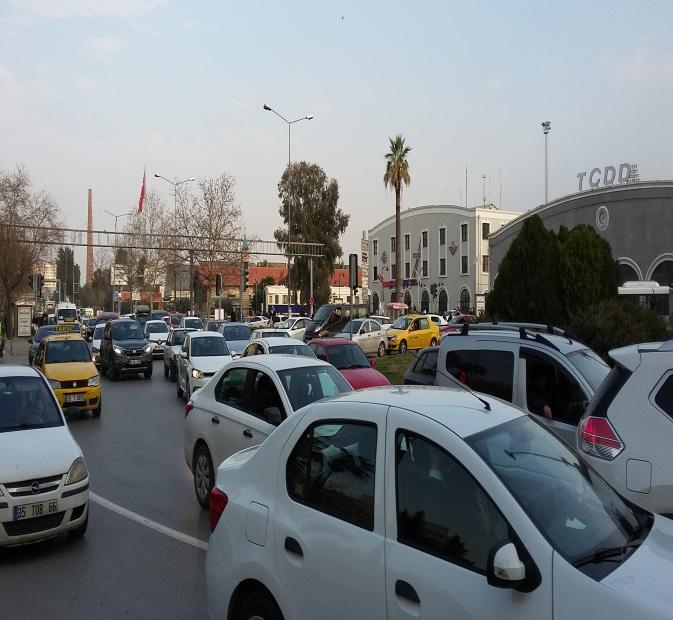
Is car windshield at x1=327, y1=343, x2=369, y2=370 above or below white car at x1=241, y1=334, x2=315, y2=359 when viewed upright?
below

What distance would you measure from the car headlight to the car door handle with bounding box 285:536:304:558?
3852 millimetres

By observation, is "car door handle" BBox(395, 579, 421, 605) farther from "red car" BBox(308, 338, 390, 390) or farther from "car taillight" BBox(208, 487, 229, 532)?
"red car" BBox(308, 338, 390, 390)

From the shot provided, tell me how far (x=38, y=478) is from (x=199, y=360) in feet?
35.8

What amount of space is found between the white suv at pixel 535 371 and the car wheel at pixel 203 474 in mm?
3101

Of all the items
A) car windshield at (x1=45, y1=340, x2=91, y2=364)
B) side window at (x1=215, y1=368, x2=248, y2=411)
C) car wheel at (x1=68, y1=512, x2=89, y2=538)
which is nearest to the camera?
car wheel at (x1=68, y1=512, x2=89, y2=538)

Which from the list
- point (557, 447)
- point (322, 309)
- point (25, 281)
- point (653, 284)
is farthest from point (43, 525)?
point (25, 281)

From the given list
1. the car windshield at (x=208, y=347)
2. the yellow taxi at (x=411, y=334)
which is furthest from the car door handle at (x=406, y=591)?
the yellow taxi at (x=411, y=334)

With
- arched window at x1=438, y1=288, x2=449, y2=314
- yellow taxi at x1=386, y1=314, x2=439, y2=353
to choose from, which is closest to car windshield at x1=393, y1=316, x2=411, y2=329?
yellow taxi at x1=386, y1=314, x2=439, y2=353

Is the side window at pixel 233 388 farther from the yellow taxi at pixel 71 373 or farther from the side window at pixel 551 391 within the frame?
the yellow taxi at pixel 71 373

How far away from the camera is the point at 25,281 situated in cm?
5053

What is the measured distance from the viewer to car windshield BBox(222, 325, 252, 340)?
2527cm

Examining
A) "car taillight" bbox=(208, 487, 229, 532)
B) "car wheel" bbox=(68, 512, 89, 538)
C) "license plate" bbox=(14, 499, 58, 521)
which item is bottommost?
"car wheel" bbox=(68, 512, 89, 538)

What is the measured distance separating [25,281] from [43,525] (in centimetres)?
4876

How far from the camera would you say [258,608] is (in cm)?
369
